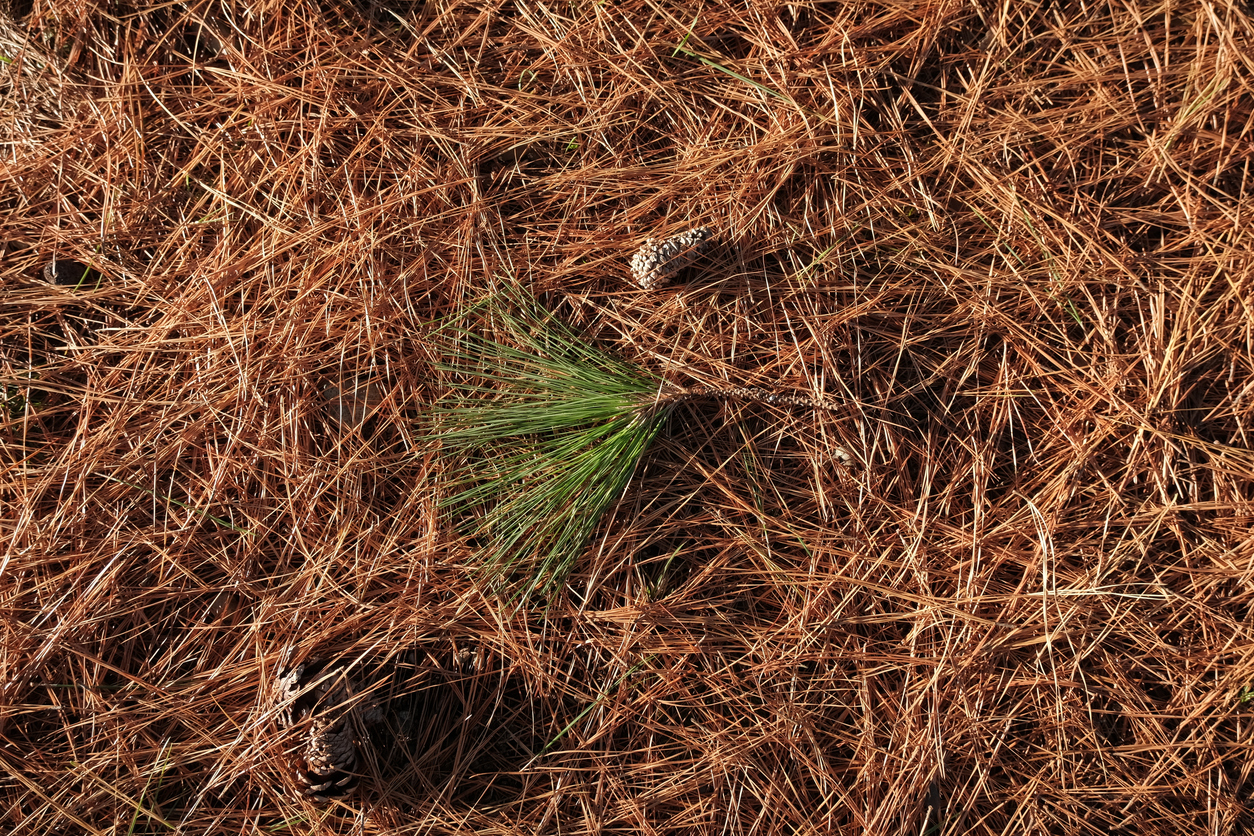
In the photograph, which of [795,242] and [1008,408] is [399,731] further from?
[1008,408]

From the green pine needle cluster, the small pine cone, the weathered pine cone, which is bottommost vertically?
the weathered pine cone

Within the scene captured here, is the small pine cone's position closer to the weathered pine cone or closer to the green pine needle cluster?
the green pine needle cluster

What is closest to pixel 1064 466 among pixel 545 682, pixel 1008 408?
pixel 1008 408

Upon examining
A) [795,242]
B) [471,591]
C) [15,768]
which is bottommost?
[15,768]

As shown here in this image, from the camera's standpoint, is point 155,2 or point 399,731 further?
point 155,2

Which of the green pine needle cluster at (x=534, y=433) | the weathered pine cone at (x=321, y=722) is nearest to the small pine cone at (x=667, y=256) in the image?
the green pine needle cluster at (x=534, y=433)

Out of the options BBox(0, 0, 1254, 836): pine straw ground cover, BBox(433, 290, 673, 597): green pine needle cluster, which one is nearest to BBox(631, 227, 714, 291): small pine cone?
BBox(0, 0, 1254, 836): pine straw ground cover
